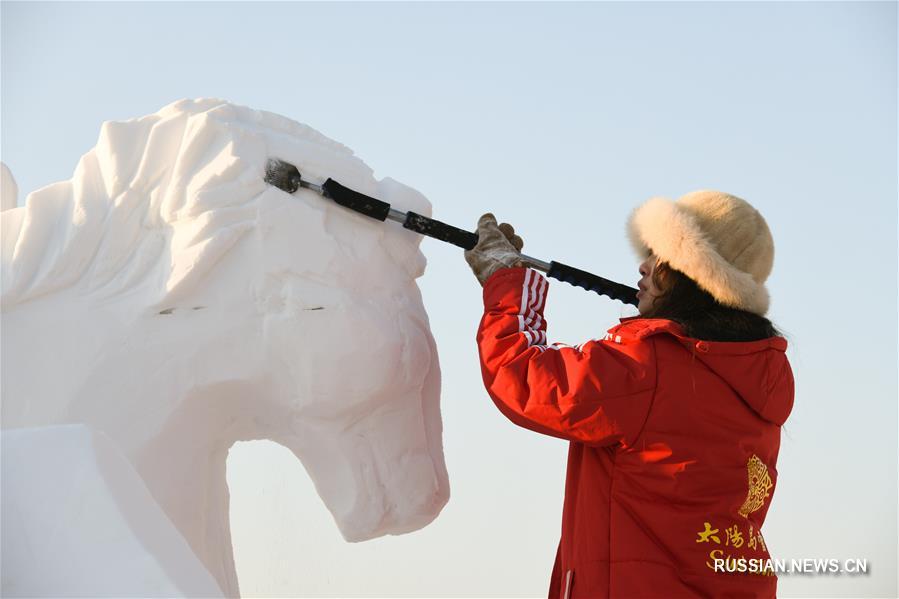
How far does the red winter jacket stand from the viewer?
2.97 meters

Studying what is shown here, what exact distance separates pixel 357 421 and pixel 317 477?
20cm

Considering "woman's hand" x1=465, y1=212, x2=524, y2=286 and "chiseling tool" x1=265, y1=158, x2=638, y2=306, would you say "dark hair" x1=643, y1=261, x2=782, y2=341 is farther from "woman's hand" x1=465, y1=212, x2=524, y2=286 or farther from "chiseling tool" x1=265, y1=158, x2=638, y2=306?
"woman's hand" x1=465, y1=212, x2=524, y2=286

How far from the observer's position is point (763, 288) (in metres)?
3.27

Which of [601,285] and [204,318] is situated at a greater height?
[601,285]

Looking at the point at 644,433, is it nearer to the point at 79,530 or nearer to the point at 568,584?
the point at 568,584

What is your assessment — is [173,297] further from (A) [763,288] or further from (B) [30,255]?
(A) [763,288]

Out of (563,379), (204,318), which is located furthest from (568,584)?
(204,318)

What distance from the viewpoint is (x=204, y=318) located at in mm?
3012

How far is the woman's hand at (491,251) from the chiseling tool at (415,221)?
0.09 ft

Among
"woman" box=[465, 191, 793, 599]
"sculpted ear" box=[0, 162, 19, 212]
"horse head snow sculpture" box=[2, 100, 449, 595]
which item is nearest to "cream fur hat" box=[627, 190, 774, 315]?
"woman" box=[465, 191, 793, 599]

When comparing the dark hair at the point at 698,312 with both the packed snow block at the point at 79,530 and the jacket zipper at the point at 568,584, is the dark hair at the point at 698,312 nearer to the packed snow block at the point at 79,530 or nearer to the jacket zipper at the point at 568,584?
the jacket zipper at the point at 568,584

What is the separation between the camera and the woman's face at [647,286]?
328 cm

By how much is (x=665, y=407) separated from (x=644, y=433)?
A: 0.29 ft

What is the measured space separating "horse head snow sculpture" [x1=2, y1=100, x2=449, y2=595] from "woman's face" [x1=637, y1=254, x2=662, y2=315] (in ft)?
2.22
